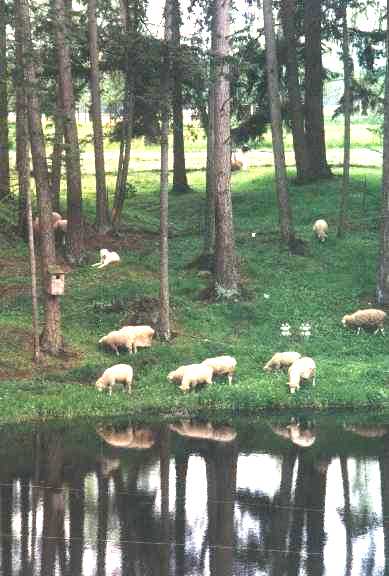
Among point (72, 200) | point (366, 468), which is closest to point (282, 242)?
point (72, 200)

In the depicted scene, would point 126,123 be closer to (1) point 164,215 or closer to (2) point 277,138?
(2) point 277,138

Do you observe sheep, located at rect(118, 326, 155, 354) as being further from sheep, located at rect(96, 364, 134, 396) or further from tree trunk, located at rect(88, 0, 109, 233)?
tree trunk, located at rect(88, 0, 109, 233)

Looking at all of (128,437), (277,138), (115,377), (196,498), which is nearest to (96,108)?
(277,138)

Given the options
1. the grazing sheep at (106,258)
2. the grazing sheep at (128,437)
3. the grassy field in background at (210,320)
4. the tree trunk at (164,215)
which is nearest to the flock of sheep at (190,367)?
the grassy field in background at (210,320)

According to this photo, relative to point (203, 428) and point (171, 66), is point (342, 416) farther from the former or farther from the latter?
point (171, 66)

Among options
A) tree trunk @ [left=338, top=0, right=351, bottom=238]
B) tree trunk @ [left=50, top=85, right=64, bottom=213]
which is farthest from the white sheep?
tree trunk @ [left=338, top=0, right=351, bottom=238]

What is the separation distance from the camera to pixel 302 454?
60.1ft

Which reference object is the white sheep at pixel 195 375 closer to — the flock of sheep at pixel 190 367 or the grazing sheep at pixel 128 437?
the flock of sheep at pixel 190 367

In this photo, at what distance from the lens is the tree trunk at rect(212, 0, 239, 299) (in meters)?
27.6

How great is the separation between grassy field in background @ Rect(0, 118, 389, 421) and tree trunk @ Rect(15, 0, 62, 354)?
0.57m

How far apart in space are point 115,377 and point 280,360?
12.9 ft

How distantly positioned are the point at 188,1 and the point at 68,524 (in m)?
24.7

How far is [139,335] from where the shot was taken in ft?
80.9

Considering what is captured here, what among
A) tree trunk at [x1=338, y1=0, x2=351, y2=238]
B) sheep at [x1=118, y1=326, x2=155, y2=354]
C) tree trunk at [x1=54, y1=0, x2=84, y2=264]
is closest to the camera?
sheep at [x1=118, y1=326, x2=155, y2=354]
